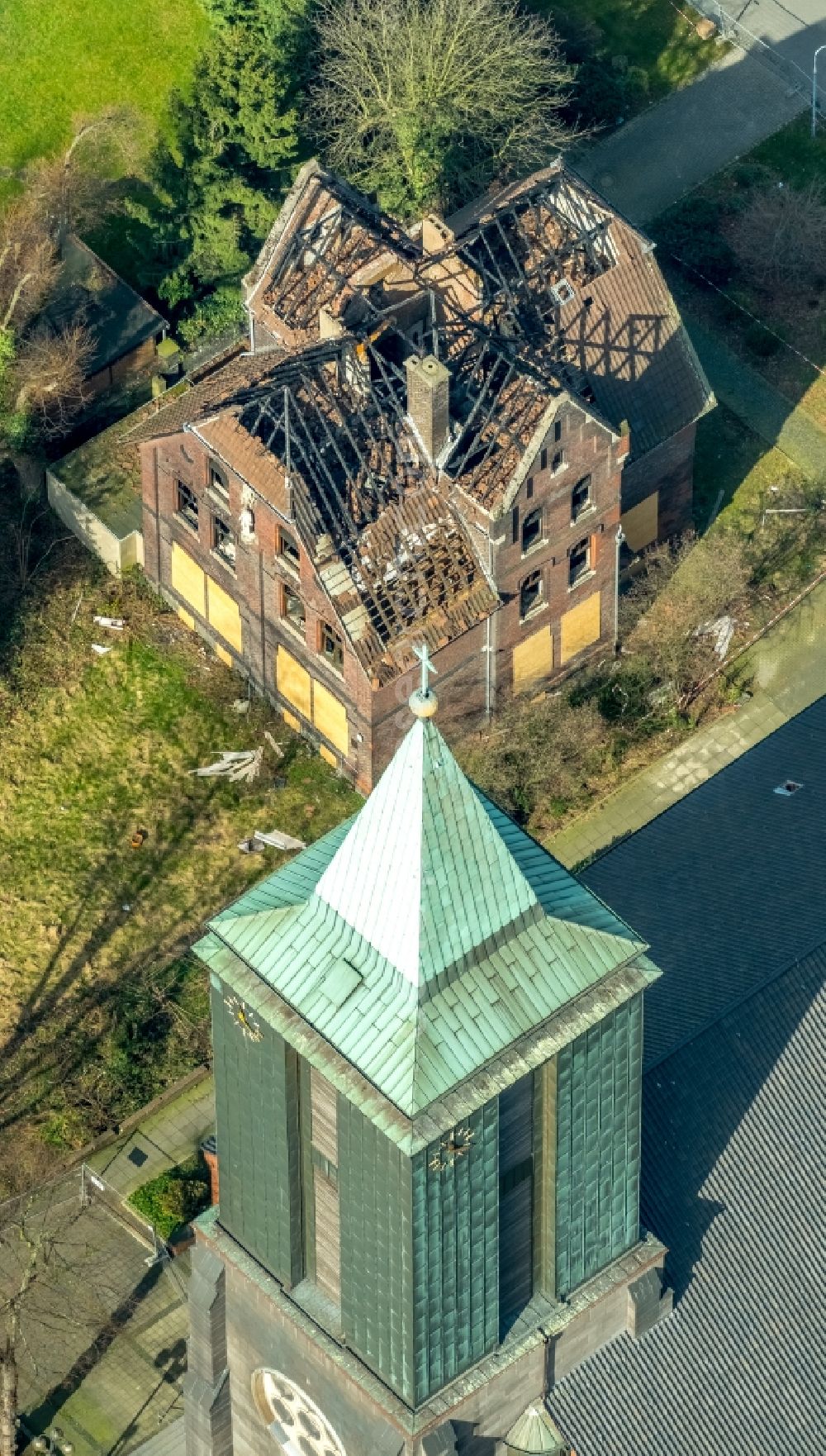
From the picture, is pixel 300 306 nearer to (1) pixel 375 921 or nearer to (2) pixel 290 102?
(2) pixel 290 102

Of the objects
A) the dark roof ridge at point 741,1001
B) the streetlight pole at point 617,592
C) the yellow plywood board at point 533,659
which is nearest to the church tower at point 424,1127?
the dark roof ridge at point 741,1001

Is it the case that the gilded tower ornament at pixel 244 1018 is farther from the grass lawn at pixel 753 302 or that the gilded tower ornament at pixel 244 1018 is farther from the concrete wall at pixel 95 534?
the grass lawn at pixel 753 302

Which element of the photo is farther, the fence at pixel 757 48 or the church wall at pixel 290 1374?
the fence at pixel 757 48

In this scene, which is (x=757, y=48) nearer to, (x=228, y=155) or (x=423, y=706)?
(x=228, y=155)

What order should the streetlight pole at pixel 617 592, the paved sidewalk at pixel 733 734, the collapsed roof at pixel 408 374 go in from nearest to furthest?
the collapsed roof at pixel 408 374 → the paved sidewalk at pixel 733 734 → the streetlight pole at pixel 617 592

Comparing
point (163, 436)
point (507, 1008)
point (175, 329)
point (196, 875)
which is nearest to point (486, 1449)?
point (507, 1008)

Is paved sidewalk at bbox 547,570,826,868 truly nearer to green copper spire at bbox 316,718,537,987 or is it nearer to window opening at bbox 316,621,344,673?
window opening at bbox 316,621,344,673

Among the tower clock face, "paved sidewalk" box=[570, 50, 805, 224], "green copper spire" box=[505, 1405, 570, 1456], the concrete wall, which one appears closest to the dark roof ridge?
"green copper spire" box=[505, 1405, 570, 1456]
